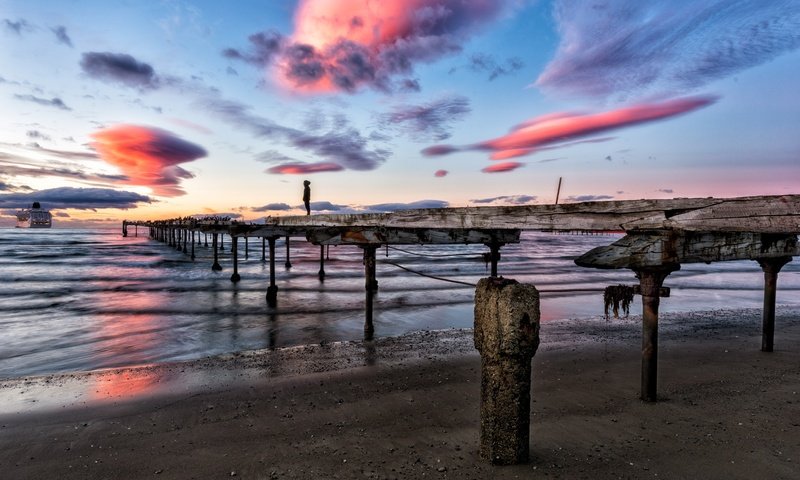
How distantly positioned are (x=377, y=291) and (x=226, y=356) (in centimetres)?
1105

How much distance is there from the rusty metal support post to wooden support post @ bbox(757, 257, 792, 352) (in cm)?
632

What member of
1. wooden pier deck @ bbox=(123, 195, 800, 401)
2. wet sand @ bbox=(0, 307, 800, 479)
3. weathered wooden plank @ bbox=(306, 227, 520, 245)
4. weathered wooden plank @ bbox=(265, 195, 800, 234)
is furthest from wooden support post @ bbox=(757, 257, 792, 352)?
weathered wooden plank @ bbox=(306, 227, 520, 245)

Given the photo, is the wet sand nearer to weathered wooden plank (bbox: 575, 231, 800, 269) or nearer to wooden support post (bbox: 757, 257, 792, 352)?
wooden support post (bbox: 757, 257, 792, 352)

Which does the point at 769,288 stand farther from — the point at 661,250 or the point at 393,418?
the point at 393,418

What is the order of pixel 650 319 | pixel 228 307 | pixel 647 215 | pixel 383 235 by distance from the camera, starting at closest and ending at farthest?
pixel 647 215 < pixel 650 319 < pixel 383 235 < pixel 228 307

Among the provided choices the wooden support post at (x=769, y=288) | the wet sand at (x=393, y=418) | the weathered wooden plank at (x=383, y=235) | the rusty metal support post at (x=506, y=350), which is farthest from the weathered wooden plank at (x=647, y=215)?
the wooden support post at (x=769, y=288)

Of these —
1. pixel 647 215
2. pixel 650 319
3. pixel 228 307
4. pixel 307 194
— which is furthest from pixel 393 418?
pixel 228 307

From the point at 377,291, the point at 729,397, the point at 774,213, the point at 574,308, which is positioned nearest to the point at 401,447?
the point at 774,213

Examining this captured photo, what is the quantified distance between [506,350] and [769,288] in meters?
7.51

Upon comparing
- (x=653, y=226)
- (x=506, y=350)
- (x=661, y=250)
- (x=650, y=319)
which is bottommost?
(x=650, y=319)

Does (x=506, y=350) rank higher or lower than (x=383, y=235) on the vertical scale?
lower

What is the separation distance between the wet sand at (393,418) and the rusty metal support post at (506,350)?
520mm

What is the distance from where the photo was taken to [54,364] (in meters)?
9.13

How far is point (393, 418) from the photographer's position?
5.48 m
